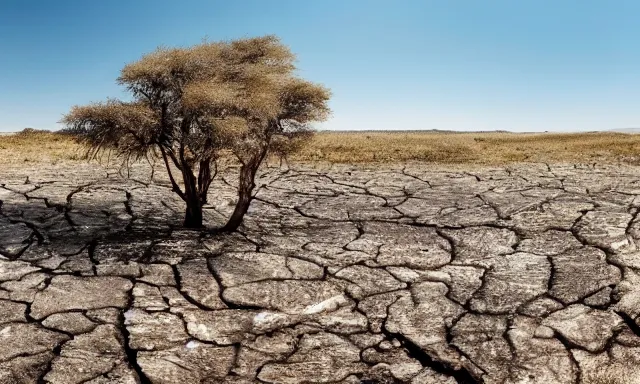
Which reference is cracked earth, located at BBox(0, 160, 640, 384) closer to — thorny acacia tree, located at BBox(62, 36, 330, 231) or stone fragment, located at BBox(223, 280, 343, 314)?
stone fragment, located at BBox(223, 280, 343, 314)

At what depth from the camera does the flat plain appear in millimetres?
4363

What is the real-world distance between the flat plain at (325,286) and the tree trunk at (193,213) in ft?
0.81

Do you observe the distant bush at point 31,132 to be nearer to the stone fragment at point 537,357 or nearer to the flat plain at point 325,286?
the flat plain at point 325,286

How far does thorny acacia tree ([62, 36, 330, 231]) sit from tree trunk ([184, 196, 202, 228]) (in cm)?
1

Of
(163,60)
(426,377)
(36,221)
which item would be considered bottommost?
(426,377)

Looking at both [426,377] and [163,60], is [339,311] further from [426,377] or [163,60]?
[163,60]

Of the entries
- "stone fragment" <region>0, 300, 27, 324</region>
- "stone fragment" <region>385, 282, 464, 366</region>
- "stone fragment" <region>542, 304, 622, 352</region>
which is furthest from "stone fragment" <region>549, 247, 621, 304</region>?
"stone fragment" <region>0, 300, 27, 324</region>

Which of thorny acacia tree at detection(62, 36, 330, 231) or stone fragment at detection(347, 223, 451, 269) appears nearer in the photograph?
stone fragment at detection(347, 223, 451, 269)

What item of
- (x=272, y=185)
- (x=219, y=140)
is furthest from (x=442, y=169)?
(x=219, y=140)

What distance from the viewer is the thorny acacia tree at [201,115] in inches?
276

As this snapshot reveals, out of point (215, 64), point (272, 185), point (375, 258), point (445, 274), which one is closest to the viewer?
point (445, 274)

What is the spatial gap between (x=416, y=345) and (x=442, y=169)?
28.0ft

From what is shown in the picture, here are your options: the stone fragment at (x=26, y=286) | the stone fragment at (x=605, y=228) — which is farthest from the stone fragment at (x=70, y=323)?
the stone fragment at (x=605, y=228)

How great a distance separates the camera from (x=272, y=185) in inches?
422
